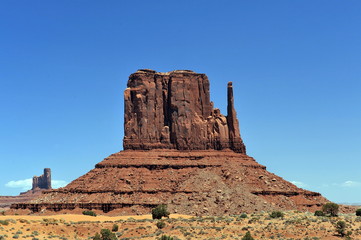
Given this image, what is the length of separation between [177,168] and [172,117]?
550 inches

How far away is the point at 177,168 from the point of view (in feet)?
381

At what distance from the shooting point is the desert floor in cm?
6212

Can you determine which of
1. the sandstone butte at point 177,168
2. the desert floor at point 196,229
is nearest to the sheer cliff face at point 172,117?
the sandstone butte at point 177,168

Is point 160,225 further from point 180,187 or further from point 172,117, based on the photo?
point 172,117

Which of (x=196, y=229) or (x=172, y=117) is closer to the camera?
(x=196, y=229)

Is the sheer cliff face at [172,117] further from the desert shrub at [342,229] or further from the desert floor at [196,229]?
the desert shrub at [342,229]

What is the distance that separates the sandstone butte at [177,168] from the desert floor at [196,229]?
1150 inches

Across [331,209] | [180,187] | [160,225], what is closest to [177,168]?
[180,187]

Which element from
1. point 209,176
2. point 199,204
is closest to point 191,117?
point 209,176

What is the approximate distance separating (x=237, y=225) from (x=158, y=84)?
62338 mm

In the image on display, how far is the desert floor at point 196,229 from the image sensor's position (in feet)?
204

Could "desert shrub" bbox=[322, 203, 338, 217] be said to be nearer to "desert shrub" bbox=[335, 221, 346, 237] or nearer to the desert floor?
the desert floor

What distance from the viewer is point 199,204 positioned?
10250 cm

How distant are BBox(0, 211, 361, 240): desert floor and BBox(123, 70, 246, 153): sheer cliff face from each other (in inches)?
2019
